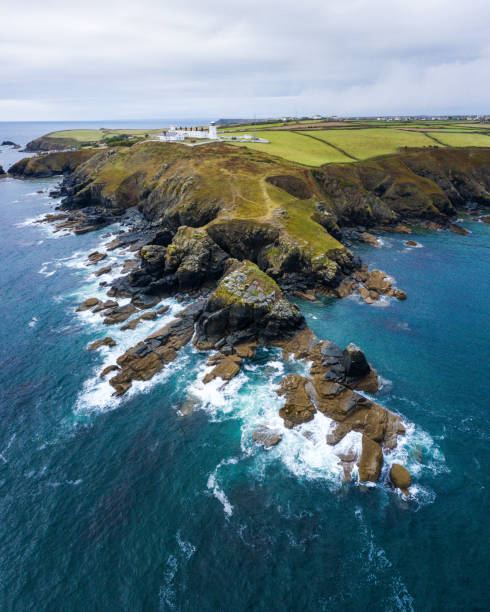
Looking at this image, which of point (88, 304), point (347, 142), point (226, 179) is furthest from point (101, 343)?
point (347, 142)

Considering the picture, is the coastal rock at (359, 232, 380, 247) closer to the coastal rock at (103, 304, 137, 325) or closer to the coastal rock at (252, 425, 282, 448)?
the coastal rock at (103, 304, 137, 325)

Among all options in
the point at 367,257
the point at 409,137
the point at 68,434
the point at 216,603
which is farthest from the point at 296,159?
the point at 216,603

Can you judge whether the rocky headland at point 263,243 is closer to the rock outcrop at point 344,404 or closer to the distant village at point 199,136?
the rock outcrop at point 344,404

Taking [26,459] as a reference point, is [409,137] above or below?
above

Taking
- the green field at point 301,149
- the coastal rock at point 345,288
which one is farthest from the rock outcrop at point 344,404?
the green field at point 301,149

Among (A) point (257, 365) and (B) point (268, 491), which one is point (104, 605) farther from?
(A) point (257, 365)

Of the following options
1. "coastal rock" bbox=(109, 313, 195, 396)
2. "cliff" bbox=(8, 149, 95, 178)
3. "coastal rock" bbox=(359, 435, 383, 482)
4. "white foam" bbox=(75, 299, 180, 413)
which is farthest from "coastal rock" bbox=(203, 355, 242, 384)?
"cliff" bbox=(8, 149, 95, 178)
